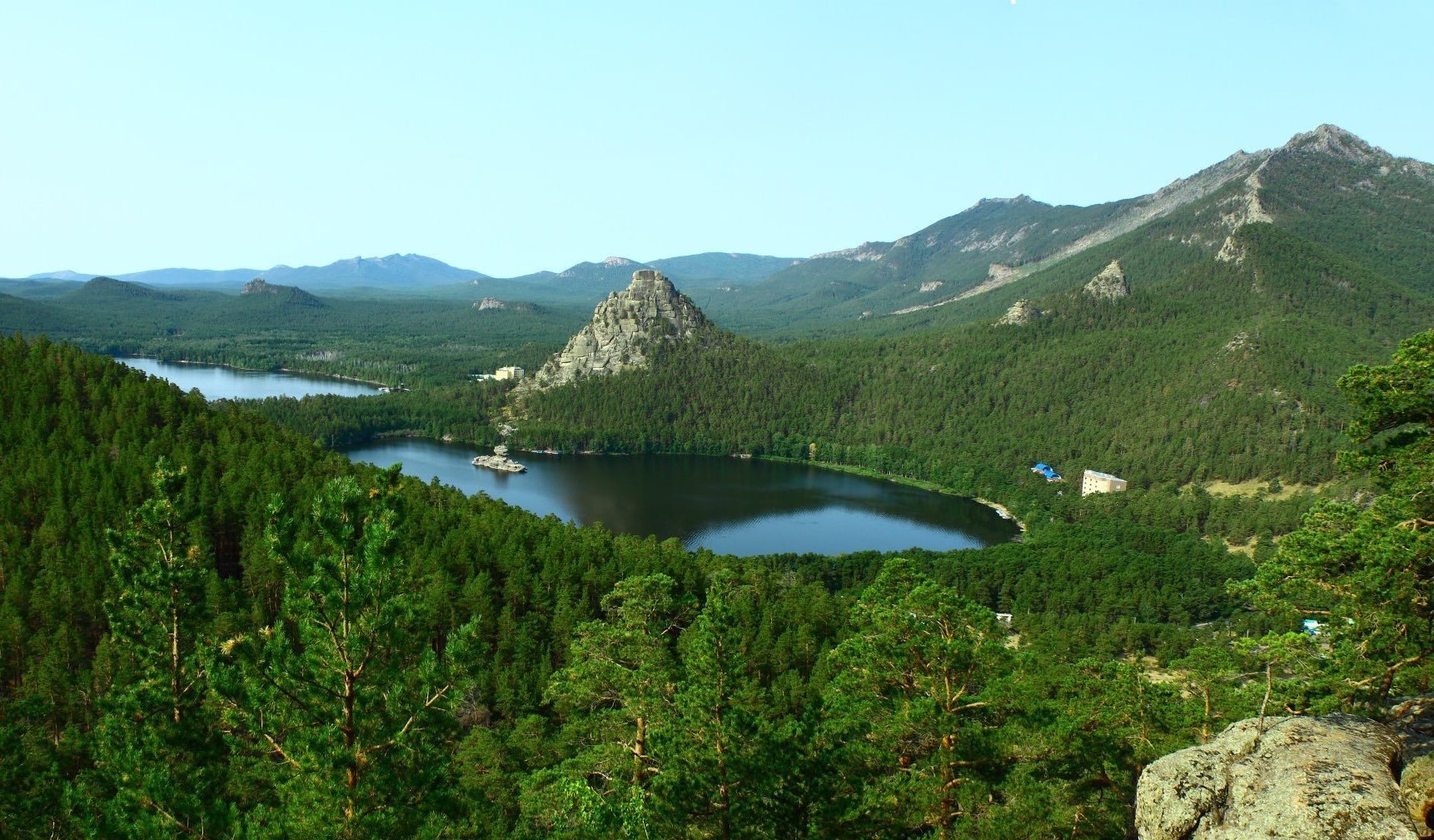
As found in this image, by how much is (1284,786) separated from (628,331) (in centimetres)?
15757

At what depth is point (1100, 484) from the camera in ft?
312

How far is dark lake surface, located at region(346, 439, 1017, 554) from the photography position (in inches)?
3132

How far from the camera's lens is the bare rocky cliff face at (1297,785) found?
7.96 m

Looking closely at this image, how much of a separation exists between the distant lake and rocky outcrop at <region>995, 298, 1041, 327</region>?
119 metres

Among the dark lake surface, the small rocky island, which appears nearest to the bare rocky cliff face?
the dark lake surface

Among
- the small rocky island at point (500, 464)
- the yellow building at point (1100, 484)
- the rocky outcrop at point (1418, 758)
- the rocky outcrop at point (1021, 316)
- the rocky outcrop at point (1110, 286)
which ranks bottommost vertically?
the small rocky island at point (500, 464)

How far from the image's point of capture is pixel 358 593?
10375 millimetres

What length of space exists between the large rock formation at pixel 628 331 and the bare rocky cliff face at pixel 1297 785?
147 metres

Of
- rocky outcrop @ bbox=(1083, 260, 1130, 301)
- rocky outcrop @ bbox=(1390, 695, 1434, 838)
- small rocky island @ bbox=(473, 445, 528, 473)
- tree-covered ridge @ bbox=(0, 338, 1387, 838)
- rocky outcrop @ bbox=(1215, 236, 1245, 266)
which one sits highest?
rocky outcrop @ bbox=(1215, 236, 1245, 266)

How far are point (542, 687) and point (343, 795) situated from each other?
2150 centimetres

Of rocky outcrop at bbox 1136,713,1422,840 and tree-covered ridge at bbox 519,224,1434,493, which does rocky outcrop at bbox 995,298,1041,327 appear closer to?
tree-covered ridge at bbox 519,224,1434,493

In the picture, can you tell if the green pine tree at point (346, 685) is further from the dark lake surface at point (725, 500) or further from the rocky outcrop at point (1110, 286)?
the rocky outcrop at point (1110, 286)

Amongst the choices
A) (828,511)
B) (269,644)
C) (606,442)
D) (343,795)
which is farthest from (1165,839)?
(606,442)

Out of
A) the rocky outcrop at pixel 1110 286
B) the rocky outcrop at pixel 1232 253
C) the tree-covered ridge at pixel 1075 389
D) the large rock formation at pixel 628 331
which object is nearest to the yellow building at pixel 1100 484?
the tree-covered ridge at pixel 1075 389
